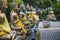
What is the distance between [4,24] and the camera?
489 cm

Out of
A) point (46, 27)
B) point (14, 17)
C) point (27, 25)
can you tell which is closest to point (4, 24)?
point (14, 17)

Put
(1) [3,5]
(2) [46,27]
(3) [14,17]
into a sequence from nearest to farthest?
(1) [3,5], (3) [14,17], (2) [46,27]

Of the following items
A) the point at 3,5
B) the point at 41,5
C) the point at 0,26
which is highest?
the point at 3,5

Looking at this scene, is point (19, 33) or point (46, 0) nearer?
point (19, 33)

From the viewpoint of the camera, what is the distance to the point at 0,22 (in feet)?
16.0

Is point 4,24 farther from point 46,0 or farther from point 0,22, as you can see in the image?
point 46,0

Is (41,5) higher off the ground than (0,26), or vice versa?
(0,26)

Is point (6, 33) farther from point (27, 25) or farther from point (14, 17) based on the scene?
point (27, 25)

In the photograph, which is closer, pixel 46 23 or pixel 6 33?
pixel 6 33

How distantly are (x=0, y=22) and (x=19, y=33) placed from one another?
1.90 m

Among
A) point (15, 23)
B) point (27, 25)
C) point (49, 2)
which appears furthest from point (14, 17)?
point (49, 2)

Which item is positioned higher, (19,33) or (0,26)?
(0,26)

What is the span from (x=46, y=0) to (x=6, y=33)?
18991mm

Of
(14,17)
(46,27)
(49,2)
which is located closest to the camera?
(14,17)
